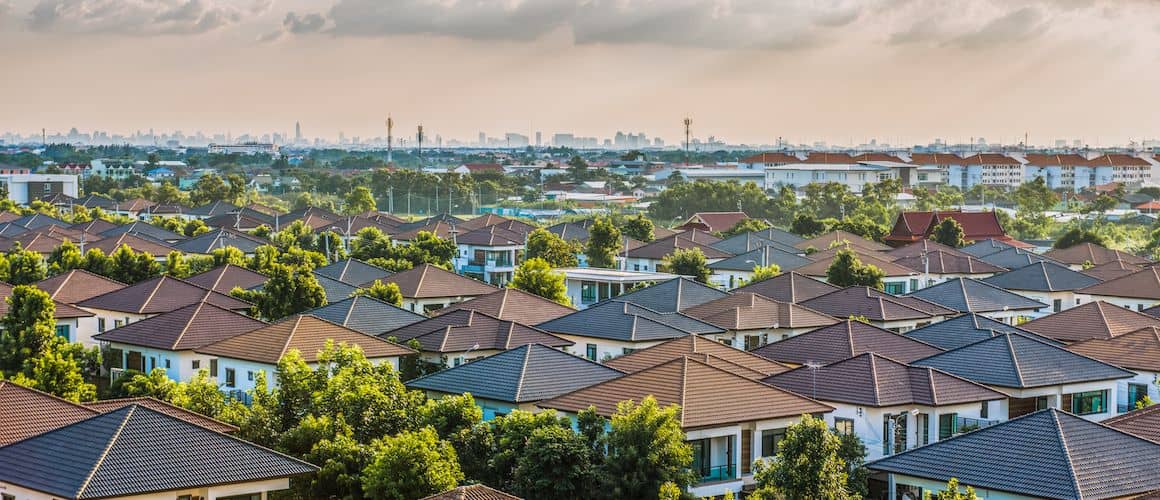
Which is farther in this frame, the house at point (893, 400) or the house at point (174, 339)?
the house at point (174, 339)

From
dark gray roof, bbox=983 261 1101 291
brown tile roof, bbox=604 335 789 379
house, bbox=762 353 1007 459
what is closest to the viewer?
house, bbox=762 353 1007 459

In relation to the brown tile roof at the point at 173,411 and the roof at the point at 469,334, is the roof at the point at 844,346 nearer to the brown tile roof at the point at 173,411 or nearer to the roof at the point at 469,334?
the roof at the point at 469,334

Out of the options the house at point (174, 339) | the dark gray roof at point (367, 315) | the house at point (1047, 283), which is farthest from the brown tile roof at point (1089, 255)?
the house at point (174, 339)

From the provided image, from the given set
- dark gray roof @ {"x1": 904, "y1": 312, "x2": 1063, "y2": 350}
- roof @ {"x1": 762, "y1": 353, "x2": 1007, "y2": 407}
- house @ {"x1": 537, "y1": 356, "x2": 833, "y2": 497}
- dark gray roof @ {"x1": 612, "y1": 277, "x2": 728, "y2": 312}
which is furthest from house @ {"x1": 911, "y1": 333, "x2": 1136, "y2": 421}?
dark gray roof @ {"x1": 612, "y1": 277, "x2": 728, "y2": 312}

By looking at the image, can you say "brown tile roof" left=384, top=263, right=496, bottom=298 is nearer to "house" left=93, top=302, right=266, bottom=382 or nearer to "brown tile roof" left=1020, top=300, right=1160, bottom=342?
"house" left=93, top=302, right=266, bottom=382

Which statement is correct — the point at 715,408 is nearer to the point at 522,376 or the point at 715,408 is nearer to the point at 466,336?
the point at 522,376

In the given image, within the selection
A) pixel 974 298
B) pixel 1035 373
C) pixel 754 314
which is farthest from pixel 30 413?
pixel 974 298

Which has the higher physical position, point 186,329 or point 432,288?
point 186,329
